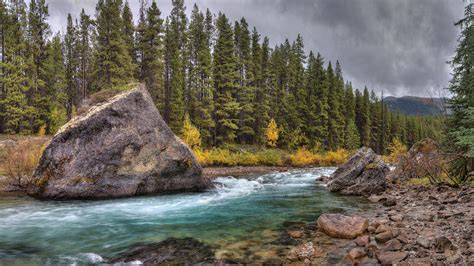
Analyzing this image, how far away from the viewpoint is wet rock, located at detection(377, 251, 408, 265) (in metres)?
5.53

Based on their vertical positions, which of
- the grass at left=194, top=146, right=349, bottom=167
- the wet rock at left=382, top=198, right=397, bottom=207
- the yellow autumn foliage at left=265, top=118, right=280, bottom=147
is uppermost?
the yellow autumn foliage at left=265, top=118, right=280, bottom=147

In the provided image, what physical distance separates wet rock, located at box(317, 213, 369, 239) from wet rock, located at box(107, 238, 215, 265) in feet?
9.70

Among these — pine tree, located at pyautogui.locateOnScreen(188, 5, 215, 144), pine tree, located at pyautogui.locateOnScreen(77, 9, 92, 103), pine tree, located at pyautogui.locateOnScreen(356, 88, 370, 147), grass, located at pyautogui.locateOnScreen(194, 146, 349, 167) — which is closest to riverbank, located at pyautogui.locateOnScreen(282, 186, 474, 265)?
grass, located at pyautogui.locateOnScreen(194, 146, 349, 167)

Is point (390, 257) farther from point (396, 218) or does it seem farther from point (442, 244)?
point (396, 218)

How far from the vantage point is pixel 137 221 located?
9539mm

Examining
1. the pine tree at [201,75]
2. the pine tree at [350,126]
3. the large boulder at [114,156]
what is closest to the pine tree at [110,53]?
the pine tree at [201,75]

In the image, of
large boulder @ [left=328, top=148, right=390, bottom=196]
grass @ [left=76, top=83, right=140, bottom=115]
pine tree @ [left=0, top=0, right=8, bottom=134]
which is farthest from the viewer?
pine tree @ [left=0, top=0, right=8, bottom=134]

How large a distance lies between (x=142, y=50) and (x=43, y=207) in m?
25.3

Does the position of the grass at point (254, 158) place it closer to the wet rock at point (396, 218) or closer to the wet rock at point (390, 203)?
the wet rock at point (390, 203)

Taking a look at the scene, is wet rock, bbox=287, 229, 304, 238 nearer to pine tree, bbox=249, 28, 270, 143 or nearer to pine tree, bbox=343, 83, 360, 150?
pine tree, bbox=249, 28, 270, 143

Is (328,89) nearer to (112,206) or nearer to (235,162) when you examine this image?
(235,162)

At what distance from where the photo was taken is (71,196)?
1277cm

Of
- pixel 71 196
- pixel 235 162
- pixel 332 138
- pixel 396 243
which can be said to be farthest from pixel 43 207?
pixel 332 138

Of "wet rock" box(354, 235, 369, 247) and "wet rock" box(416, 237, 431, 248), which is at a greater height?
"wet rock" box(416, 237, 431, 248)
